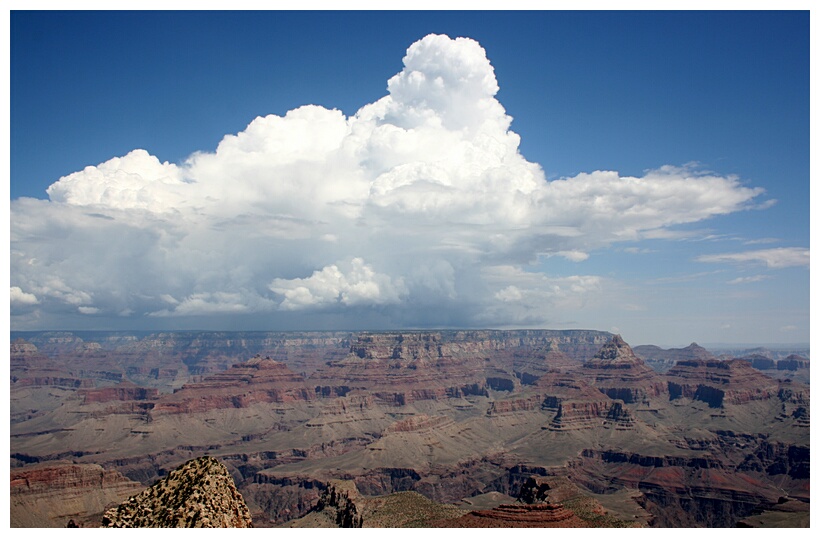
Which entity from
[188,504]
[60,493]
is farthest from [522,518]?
[60,493]

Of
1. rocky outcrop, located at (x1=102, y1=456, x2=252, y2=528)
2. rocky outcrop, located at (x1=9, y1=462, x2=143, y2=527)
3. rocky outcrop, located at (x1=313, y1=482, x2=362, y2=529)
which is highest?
rocky outcrop, located at (x1=102, y1=456, x2=252, y2=528)

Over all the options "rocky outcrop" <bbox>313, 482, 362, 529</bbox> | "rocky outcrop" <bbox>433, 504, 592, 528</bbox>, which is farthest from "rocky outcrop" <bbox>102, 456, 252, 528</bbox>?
"rocky outcrop" <bbox>313, 482, 362, 529</bbox>

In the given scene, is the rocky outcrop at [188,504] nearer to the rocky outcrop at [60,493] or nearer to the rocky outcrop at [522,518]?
the rocky outcrop at [522,518]

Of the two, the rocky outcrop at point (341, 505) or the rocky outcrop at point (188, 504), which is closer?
the rocky outcrop at point (188, 504)

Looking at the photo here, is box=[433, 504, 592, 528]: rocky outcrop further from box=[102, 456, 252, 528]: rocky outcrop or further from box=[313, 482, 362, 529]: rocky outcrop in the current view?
box=[102, 456, 252, 528]: rocky outcrop

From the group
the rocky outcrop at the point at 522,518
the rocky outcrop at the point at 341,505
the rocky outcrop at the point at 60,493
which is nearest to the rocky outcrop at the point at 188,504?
the rocky outcrop at the point at 522,518
